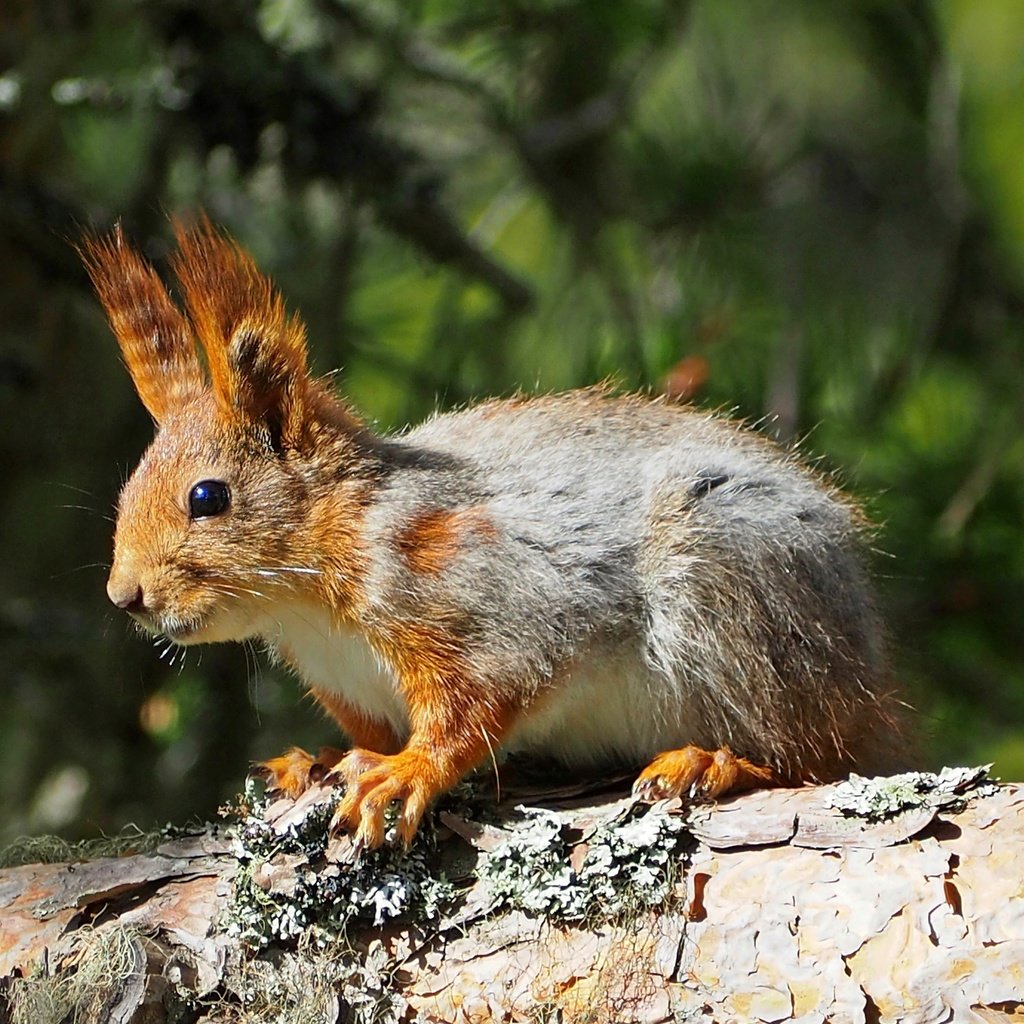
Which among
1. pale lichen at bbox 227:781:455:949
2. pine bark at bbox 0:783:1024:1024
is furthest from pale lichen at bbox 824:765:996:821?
pale lichen at bbox 227:781:455:949

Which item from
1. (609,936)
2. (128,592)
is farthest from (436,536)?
(609,936)

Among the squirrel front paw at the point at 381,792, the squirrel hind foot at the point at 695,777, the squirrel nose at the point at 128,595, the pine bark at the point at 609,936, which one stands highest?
the squirrel nose at the point at 128,595

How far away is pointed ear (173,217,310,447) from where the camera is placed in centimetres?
251

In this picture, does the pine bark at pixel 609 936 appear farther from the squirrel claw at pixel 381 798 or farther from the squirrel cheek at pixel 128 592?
the squirrel cheek at pixel 128 592

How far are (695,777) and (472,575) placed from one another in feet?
1.65

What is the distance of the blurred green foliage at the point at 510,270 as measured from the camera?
3.82 meters

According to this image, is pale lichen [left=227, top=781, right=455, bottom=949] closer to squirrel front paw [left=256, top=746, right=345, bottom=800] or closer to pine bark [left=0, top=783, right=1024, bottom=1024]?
pine bark [left=0, top=783, right=1024, bottom=1024]

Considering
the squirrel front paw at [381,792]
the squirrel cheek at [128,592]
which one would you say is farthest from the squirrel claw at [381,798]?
the squirrel cheek at [128,592]

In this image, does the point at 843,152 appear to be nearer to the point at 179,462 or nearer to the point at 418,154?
the point at 418,154

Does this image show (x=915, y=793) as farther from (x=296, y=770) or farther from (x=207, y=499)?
(x=207, y=499)

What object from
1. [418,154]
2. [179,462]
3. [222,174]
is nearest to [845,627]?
[179,462]

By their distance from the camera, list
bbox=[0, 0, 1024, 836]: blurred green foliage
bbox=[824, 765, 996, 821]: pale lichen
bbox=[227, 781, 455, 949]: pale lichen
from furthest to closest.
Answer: bbox=[0, 0, 1024, 836]: blurred green foliage → bbox=[227, 781, 455, 949]: pale lichen → bbox=[824, 765, 996, 821]: pale lichen

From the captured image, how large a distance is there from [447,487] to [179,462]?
47 cm

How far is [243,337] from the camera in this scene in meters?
2.51
